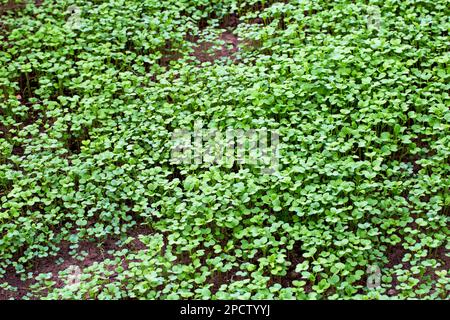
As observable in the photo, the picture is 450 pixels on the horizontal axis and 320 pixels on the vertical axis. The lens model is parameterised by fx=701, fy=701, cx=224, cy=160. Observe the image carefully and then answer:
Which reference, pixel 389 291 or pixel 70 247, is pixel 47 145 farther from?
pixel 389 291

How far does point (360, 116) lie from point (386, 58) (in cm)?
82

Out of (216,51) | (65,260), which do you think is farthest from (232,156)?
(216,51)

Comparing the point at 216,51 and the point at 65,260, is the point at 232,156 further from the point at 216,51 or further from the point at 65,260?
the point at 216,51

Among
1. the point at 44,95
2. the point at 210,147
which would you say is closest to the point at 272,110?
the point at 210,147

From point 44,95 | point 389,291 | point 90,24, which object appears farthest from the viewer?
point 90,24

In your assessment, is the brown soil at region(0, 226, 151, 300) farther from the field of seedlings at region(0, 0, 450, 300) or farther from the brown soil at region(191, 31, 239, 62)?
the brown soil at region(191, 31, 239, 62)

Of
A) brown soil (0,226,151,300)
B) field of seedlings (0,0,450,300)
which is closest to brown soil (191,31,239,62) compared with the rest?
field of seedlings (0,0,450,300)

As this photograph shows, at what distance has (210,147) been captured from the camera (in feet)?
18.7

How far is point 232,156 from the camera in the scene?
18.1ft

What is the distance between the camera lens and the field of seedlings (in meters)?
4.89

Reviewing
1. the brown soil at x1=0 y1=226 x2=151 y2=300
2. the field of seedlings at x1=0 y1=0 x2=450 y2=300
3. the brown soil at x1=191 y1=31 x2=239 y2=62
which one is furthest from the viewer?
the brown soil at x1=191 y1=31 x2=239 y2=62

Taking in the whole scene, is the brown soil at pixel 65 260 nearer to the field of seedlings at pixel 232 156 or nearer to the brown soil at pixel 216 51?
the field of seedlings at pixel 232 156

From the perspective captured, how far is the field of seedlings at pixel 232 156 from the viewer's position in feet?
16.1

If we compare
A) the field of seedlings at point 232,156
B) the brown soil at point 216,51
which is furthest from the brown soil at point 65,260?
the brown soil at point 216,51
